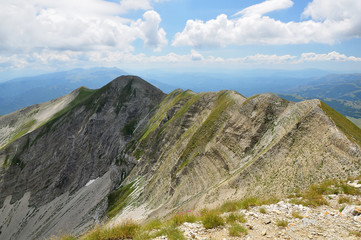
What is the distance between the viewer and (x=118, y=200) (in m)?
67.9

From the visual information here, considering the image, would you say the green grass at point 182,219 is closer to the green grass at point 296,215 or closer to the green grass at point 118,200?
the green grass at point 296,215

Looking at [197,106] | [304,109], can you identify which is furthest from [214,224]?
[197,106]

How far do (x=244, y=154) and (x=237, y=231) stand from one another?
2972 cm

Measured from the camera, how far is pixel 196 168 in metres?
43.4

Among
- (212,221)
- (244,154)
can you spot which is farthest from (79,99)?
(212,221)

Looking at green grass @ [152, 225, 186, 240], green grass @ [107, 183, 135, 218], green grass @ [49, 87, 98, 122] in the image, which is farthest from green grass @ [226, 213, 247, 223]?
green grass @ [49, 87, 98, 122]

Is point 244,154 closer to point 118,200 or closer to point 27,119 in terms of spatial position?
point 118,200

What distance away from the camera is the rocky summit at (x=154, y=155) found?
85.7ft

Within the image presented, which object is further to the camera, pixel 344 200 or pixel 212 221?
pixel 344 200

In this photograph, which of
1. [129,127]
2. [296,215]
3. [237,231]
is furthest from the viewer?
[129,127]

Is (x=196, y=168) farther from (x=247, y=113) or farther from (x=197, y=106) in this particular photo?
(x=197, y=106)

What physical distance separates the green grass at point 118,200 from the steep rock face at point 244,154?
541 cm

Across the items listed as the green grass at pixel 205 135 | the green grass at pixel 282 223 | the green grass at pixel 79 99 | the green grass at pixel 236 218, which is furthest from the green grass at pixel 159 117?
the green grass at pixel 282 223

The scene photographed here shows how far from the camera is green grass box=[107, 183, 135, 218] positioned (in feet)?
202
